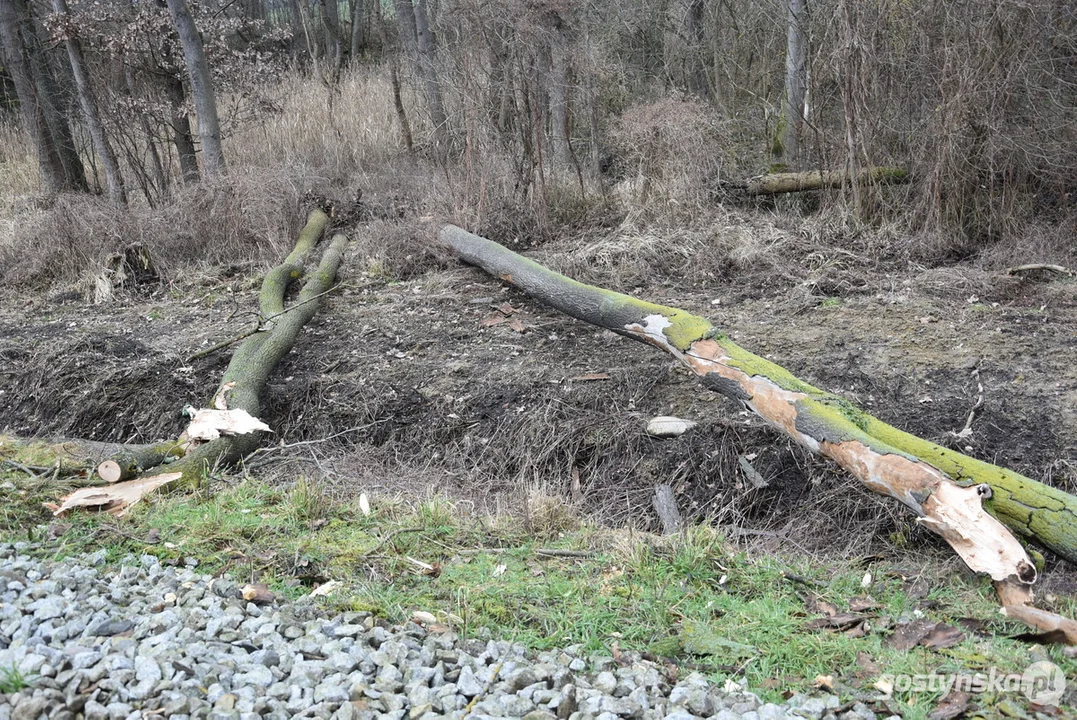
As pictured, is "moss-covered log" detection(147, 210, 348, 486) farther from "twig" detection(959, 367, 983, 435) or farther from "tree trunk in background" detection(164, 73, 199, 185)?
"twig" detection(959, 367, 983, 435)

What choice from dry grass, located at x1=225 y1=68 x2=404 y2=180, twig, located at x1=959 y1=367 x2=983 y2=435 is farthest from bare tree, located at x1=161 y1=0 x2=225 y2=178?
twig, located at x1=959 y1=367 x2=983 y2=435

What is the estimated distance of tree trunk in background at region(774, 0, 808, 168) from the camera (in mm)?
8945

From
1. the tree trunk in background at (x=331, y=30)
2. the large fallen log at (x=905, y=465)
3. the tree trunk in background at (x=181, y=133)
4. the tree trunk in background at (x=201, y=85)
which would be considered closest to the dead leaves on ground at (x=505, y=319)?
the large fallen log at (x=905, y=465)

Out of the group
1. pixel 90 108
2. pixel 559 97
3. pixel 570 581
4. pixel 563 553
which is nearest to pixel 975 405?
pixel 563 553

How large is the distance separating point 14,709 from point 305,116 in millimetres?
10445

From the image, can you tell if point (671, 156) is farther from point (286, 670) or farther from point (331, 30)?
point (331, 30)

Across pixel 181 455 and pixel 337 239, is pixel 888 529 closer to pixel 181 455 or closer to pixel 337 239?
pixel 181 455

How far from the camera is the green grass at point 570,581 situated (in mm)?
2959

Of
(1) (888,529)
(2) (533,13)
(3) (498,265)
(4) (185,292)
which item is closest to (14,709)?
(1) (888,529)

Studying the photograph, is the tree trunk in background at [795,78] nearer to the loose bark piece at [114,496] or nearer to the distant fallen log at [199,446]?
the distant fallen log at [199,446]

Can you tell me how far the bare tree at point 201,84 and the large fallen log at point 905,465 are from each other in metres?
6.39

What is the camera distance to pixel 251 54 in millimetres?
11453

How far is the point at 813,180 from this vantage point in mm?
8391

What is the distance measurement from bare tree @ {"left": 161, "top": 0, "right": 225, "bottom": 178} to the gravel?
7.42m
